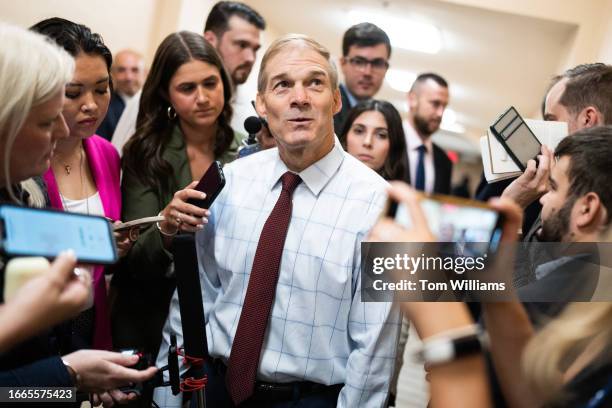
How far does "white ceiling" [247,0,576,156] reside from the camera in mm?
5344

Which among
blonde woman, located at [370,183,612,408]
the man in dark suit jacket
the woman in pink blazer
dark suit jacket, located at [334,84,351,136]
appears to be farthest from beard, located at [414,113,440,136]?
blonde woman, located at [370,183,612,408]

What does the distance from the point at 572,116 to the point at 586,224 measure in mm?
870

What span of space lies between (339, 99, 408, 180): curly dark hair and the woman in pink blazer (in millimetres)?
1148

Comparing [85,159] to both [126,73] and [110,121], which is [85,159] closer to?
[110,121]

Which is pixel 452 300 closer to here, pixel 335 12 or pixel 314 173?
pixel 314 173

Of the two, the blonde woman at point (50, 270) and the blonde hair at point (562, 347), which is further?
the blonde hair at point (562, 347)

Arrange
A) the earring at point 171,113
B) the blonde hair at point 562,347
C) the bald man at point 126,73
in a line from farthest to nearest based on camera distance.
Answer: the bald man at point 126,73, the earring at point 171,113, the blonde hair at point 562,347

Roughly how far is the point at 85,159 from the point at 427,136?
2.34m

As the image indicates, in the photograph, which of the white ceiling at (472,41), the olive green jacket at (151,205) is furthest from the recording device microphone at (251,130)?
the white ceiling at (472,41)

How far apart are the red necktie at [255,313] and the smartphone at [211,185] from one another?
0.16 m

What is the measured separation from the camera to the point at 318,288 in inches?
60.1

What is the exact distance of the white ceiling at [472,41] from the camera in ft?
17.5

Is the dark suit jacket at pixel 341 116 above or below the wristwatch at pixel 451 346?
A: above

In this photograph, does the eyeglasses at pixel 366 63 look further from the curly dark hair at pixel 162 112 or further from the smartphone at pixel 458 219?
the smartphone at pixel 458 219
